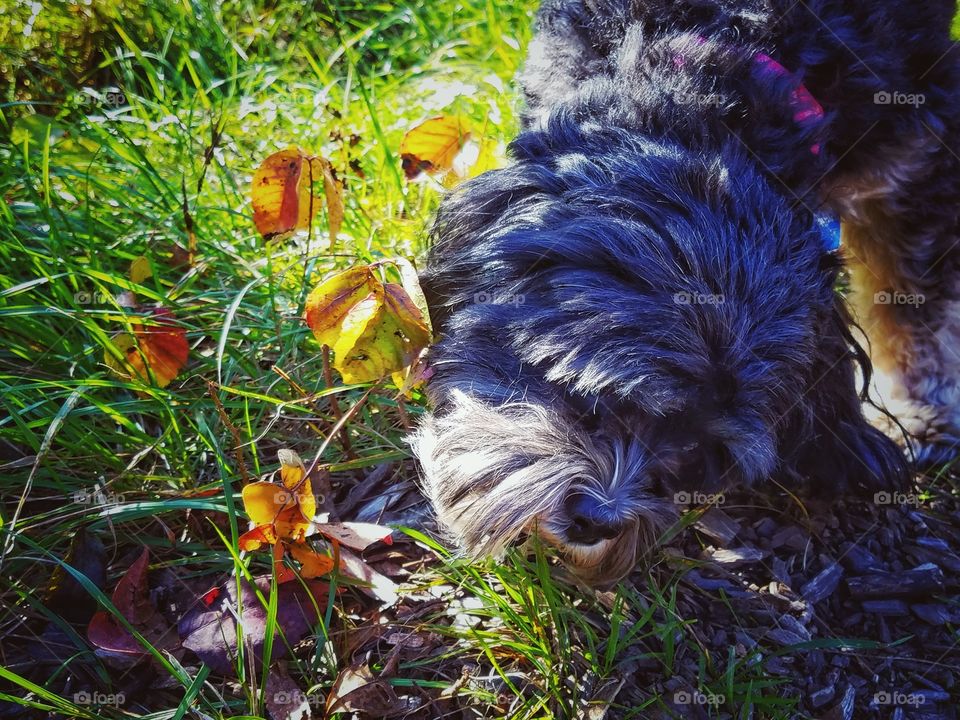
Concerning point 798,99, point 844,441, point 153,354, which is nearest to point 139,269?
point 153,354

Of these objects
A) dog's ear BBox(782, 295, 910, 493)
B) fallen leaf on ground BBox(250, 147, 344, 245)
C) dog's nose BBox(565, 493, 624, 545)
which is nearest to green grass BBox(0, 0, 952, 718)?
fallen leaf on ground BBox(250, 147, 344, 245)

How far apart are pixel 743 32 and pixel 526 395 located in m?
1.35

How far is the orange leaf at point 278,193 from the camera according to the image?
2.72 meters

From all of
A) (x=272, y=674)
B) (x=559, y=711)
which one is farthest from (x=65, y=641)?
(x=559, y=711)

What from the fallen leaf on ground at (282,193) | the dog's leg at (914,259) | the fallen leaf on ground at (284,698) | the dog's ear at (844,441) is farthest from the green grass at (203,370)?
the dog's leg at (914,259)

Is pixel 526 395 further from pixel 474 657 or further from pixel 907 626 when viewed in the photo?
pixel 907 626

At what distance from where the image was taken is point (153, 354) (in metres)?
2.72

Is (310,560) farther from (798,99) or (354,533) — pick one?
(798,99)

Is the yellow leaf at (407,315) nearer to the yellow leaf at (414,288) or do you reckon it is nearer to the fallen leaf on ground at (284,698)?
the yellow leaf at (414,288)

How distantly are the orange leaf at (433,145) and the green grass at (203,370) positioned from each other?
0.95 feet

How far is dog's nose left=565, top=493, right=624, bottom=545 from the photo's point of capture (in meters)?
2.02

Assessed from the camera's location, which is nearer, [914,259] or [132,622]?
[132,622]

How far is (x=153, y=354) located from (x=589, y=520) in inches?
64.2

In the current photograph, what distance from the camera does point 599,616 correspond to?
2.44 m
